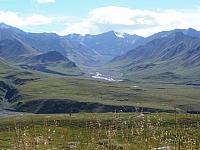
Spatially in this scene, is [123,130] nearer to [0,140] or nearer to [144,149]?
[144,149]

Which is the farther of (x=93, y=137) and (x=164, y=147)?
(x=164, y=147)

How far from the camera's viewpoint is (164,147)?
15.9 meters

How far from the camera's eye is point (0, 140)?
97.4 metres

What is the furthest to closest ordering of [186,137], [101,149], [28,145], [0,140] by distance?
1. [0,140]
2. [101,149]
3. [186,137]
4. [28,145]

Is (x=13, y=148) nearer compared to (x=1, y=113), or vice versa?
(x=13, y=148)

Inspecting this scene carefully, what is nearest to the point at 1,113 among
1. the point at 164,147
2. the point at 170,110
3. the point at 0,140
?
the point at 170,110

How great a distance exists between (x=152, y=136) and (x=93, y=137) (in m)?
1.83

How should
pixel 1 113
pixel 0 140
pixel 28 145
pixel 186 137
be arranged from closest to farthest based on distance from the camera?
pixel 28 145, pixel 186 137, pixel 0 140, pixel 1 113

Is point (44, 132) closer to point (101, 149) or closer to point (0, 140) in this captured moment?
point (101, 149)

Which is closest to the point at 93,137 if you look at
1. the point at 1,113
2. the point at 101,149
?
the point at 101,149

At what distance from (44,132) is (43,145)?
0.64 metres

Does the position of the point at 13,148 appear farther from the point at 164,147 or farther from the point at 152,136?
the point at 164,147

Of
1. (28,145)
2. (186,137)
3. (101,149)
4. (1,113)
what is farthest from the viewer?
(1,113)

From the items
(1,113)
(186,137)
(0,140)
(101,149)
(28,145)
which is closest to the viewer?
(28,145)
